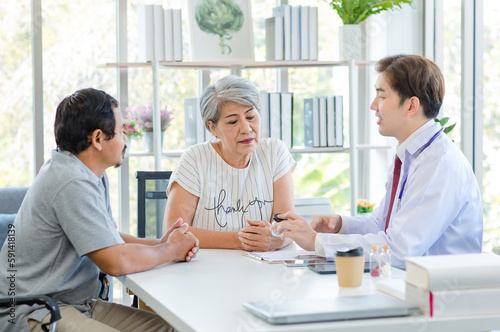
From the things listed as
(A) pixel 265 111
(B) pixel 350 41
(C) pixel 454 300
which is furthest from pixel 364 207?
(C) pixel 454 300

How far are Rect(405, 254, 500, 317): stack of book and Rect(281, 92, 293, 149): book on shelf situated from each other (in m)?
2.55

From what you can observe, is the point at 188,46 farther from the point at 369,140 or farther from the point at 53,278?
the point at 53,278

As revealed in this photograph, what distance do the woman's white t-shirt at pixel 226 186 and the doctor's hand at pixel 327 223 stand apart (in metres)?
0.24

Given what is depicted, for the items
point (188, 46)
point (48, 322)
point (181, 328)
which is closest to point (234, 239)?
point (48, 322)

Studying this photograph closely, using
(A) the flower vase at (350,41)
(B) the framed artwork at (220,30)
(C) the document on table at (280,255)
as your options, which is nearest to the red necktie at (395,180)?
(C) the document on table at (280,255)

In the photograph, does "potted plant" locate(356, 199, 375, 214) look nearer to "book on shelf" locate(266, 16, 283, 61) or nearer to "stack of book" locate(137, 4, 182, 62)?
"book on shelf" locate(266, 16, 283, 61)

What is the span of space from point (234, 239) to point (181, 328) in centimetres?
97

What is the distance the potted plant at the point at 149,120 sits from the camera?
3.87 m

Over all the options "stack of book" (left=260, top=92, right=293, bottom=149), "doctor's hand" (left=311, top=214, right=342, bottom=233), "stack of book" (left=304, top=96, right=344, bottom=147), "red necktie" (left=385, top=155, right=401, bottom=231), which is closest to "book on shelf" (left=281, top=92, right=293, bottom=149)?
"stack of book" (left=260, top=92, right=293, bottom=149)

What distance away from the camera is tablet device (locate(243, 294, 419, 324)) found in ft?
4.26

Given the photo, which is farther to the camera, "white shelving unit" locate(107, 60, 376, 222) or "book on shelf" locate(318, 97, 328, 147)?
"book on shelf" locate(318, 97, 328, 147)

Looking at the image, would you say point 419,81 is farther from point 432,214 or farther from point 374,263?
point 374,263

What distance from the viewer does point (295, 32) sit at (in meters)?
3.90

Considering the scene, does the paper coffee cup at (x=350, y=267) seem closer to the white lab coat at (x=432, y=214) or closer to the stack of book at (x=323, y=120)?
the white lab coat at (x=432, y=214)
